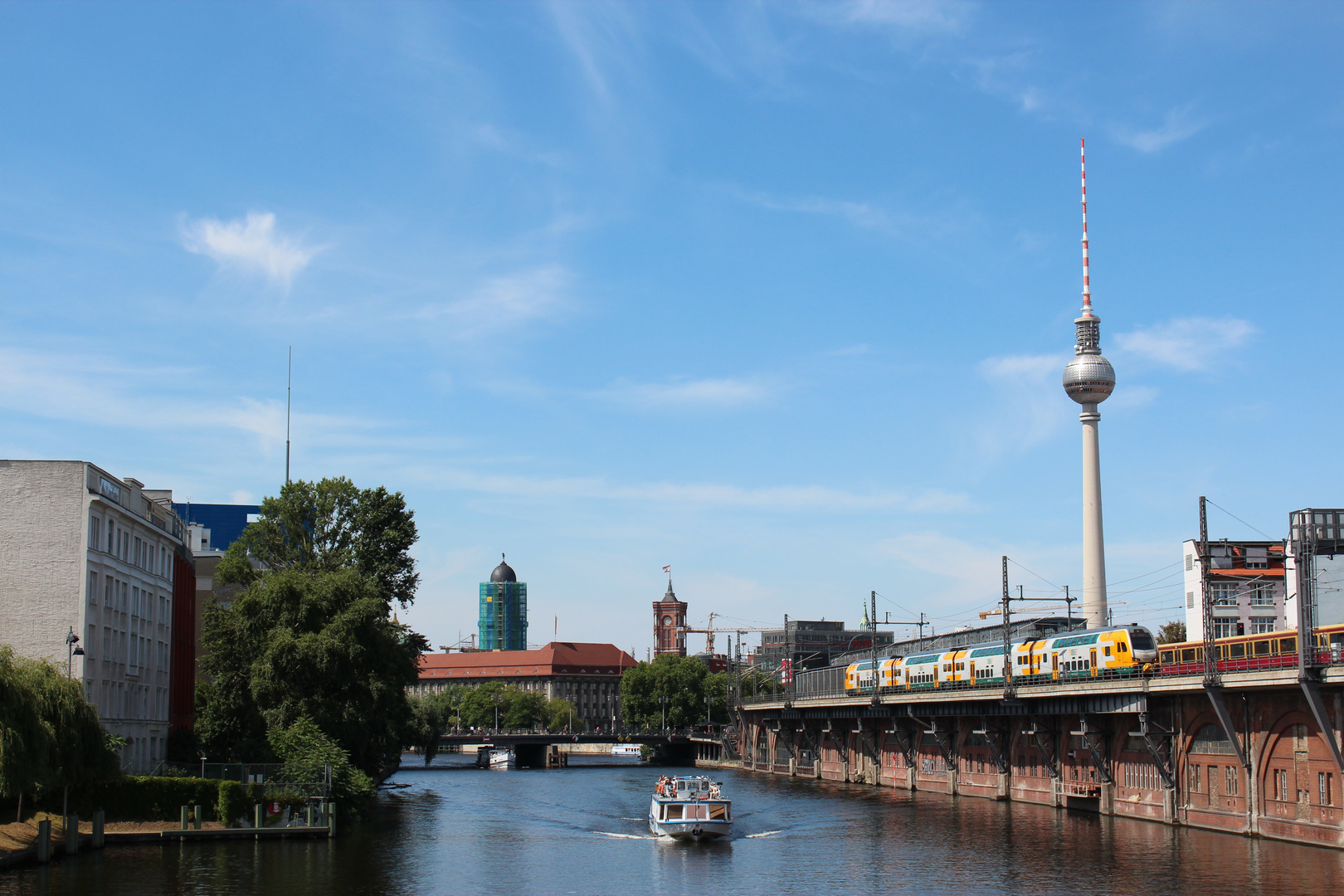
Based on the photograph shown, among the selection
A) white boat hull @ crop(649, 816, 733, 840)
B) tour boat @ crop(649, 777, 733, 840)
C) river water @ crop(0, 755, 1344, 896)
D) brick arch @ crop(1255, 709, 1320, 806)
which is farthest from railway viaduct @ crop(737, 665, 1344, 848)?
white boat hull @ crop(649, 816, 733, 840)

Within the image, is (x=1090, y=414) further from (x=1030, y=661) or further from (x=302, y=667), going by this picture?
(x=302, y=667)

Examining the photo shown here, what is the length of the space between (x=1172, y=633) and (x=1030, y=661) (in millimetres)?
53518

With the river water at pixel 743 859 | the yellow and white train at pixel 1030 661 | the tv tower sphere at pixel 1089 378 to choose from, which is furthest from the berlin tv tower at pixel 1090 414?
the river water at pixel 743 859

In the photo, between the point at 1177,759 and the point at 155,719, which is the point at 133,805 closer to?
the point at 155,719

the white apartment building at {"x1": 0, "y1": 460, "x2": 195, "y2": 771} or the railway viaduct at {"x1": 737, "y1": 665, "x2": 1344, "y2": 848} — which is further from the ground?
the white apartment building at {"x1": 0, "y1": 460, "x2": 195, "y2": 771}

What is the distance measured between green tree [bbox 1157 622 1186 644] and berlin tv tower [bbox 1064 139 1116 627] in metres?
6.46

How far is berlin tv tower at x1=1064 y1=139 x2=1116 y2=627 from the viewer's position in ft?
476

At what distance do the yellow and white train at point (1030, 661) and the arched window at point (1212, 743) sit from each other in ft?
22.1

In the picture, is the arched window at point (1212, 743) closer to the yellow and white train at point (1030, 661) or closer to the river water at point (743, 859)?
the river water at point (743, 859)

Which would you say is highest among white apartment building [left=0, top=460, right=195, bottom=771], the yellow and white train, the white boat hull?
white apartment building [left=0, top=460, right=195, bottom=771]

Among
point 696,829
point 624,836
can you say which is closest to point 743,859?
point 696,829

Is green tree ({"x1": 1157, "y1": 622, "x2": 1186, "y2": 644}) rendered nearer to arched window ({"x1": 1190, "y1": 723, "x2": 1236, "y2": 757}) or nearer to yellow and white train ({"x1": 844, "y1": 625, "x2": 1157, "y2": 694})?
yellow and white train ({"x1": 844, "y1": 625, "x2": 1157, "y2": 694})

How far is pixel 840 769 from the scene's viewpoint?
137 m

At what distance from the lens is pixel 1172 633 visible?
142 m
